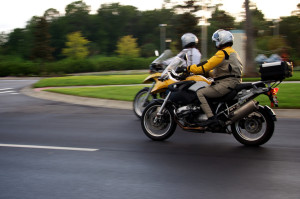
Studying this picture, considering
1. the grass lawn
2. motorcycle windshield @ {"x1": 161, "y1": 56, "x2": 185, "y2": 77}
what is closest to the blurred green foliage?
the grass lawn

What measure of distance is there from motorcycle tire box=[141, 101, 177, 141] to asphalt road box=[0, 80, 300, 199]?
180 mm

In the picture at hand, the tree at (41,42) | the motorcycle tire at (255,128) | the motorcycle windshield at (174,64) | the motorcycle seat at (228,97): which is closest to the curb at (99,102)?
the motorcycle windshield at (174,64)

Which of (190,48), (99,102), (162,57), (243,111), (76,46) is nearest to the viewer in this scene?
(243,111)

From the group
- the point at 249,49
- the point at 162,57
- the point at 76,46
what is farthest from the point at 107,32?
the point at 162,57

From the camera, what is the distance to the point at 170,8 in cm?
11544

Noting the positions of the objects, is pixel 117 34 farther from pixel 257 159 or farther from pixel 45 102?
pixel 257 159

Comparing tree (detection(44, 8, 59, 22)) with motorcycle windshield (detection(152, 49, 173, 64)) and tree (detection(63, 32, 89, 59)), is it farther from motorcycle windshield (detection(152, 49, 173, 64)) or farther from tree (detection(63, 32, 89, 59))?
motorcycle windshield (detection(152, 49, 173, 64))

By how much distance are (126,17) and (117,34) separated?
7369 millimetres

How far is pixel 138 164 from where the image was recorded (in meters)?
5.69

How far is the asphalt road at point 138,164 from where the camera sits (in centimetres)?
450

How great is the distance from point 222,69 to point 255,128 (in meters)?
1.09

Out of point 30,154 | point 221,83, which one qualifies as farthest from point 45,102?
point 221,83

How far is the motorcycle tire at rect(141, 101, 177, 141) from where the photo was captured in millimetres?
7141

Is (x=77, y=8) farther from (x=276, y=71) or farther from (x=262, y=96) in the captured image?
(x=276, y=71)
